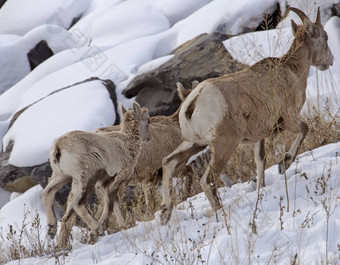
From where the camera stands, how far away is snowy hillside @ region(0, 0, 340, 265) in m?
3.71

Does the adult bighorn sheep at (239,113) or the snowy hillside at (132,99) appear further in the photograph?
the adult bighorn sheep at (239,113)

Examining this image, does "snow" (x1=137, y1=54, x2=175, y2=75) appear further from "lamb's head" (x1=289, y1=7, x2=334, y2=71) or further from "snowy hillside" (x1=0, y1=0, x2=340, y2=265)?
"lamb's head" (x1=289, y1=7, x2=334, y2=71)

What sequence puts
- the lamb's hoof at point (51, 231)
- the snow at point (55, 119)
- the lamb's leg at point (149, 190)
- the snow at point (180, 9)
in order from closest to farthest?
the lamb's hoof at point (51, 231), the lamb's leg at point (149, 190), the snow at point (55, 119), the snow at point (180, 9)

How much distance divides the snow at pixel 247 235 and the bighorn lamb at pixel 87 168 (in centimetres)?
40

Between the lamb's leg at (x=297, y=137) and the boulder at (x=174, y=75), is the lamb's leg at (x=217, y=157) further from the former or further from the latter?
the boulder at (x=174, y=75)

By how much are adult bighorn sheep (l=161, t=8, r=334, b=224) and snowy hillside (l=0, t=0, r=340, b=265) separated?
0.27 m

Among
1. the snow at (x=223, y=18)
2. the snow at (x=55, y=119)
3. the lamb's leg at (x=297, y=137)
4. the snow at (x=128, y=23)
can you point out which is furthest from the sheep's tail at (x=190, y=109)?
the snow at (x=128, y=23)

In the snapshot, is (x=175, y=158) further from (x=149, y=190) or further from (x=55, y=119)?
(x=55, y=119)

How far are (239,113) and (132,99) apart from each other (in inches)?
239

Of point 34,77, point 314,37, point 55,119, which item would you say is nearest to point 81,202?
point 314,37

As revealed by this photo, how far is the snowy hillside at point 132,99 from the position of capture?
3709 millimetres

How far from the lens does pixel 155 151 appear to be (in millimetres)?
6789

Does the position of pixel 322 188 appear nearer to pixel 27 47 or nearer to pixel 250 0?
A: pixel 250 0

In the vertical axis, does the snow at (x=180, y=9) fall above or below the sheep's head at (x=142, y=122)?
below
